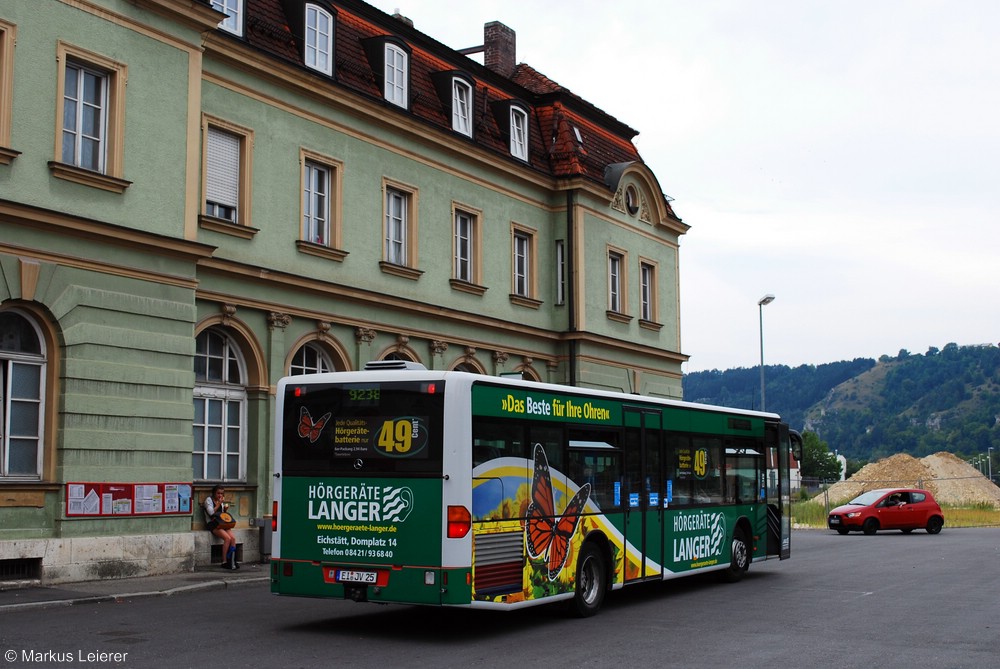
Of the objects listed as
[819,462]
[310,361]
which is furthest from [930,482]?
[819,462]

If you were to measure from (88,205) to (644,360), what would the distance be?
20.9 metres

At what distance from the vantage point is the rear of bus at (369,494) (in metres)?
12.4

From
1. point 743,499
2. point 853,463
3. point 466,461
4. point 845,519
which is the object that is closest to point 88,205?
point 466,461

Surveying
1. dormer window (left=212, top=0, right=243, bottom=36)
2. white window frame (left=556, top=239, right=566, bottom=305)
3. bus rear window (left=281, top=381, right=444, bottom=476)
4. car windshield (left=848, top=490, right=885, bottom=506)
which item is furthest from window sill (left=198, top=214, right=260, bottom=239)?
car windshield (left=848, top=490, right=885, bottom=506)

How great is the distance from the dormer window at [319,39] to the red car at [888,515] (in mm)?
22092

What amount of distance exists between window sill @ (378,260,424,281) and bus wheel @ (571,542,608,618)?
11845mm

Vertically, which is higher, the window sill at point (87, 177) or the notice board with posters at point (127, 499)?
the window sill at point (87, 177)

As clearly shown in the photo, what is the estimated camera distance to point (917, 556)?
25531 mm

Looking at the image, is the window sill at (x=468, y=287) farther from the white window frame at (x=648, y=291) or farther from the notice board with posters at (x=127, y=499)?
the notice board with posters at (x=127, y=499)

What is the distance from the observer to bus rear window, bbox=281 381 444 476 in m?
12.6

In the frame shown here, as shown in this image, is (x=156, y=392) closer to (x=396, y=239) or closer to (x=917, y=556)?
(x=396, y=239)

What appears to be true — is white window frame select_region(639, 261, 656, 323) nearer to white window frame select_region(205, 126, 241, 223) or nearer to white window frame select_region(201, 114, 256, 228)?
white window frame select_region(201, 114, 256, 228)

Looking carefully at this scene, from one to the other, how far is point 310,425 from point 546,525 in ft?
9.67

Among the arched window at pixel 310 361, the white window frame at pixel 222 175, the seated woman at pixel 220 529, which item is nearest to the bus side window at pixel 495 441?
the seated woman at pixel 220 529
